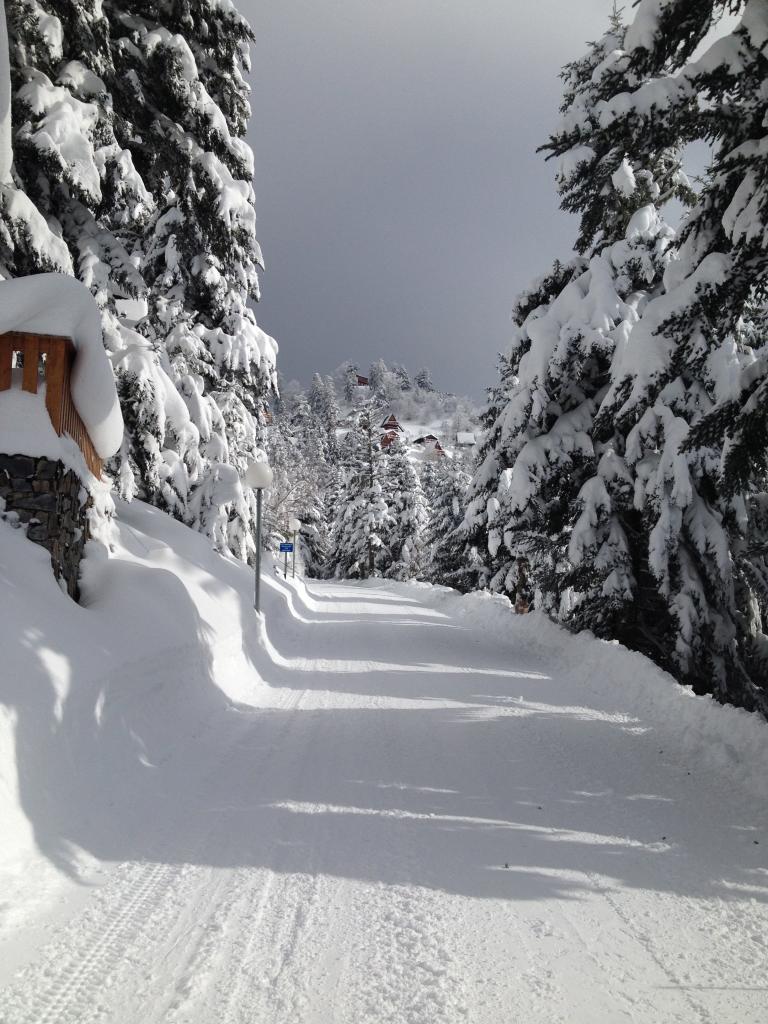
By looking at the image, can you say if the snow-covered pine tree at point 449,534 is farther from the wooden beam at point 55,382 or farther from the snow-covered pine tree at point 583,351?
the wooden beam at point 55,382

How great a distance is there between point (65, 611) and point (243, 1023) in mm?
3773

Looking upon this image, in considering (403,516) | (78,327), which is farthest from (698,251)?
(403,516)

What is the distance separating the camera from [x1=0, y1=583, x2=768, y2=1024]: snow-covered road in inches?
97.5

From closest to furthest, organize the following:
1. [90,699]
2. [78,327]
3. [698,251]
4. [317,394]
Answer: [90,699] < [698,251] < [78,327] < [317,394]

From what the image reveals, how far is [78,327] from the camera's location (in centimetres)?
627

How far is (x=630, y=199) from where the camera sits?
400 inches

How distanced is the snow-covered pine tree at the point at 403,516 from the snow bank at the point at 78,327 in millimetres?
37294

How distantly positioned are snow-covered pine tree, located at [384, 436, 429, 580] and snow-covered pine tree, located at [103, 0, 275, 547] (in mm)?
29270

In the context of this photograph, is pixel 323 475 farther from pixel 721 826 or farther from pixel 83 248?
pixel 721 826

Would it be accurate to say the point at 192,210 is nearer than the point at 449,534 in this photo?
Yes

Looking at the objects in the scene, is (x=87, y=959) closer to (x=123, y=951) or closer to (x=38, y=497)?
(x=123, y=951)

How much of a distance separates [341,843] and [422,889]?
72 centimetres

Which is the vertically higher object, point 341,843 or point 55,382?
point 55,382

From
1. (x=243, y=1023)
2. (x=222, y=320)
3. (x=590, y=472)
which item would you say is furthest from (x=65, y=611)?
(x=222, y=320)
